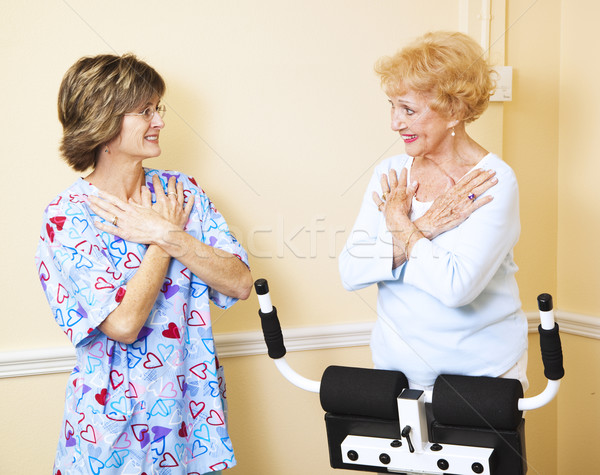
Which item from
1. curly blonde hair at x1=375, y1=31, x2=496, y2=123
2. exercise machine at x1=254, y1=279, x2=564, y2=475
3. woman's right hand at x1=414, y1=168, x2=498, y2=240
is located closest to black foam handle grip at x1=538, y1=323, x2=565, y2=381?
exercise machine at x1=254, y1=279, x2=564, y2=475

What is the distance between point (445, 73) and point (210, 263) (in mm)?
667

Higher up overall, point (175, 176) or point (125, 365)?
point (175, 176)

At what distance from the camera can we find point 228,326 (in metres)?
1.93

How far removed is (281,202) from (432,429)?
3.06 feet

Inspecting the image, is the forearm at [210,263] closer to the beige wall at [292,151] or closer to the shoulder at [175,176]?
the shoulder at [175,176]

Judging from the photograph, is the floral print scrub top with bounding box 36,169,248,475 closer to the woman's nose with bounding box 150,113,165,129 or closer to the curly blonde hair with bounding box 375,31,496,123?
the woman's nose with bounding box 150,113,165,129

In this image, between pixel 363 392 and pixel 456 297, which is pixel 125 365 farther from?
pixel 456 297

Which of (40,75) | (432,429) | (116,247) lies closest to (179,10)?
Answer: (40,75)

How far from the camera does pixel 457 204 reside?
51.8 inches

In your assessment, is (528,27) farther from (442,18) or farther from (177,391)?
(177,391)

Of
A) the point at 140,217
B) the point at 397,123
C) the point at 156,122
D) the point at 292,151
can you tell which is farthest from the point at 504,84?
the point at 140,217

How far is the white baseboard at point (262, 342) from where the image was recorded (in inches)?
68.8

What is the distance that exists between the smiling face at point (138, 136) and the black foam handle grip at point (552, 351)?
940 millimetres

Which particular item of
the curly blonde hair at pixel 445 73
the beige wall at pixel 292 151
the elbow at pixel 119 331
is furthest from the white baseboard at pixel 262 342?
the curly blonde hair at pixel 445 73
